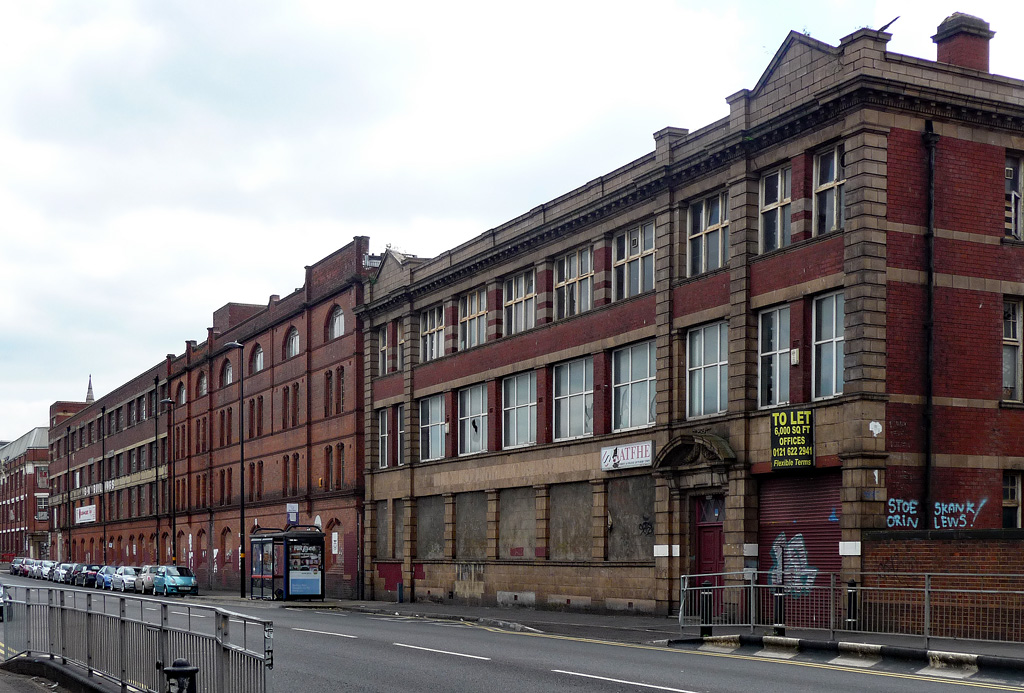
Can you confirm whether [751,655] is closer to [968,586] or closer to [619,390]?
[968,586]

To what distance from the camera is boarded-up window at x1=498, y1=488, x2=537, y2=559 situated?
Answer: 138ft

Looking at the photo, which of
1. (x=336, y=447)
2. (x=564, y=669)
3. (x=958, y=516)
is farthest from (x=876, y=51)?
(x=336, y=447)

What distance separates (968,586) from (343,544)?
121ft

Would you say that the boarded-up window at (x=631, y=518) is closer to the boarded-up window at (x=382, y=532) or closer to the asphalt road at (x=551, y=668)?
the asphalt road at (x=551, y=668)

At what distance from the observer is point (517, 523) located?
43.2m

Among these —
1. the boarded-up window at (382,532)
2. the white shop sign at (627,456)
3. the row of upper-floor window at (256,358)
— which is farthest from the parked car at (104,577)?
the white shop sign at (627,456)

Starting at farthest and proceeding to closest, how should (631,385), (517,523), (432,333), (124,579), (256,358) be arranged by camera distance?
(256,358)
(124,579)
(432,333)
(517,523)
(631,385)

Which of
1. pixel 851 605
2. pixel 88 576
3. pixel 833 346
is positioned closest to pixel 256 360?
pixel 88 576

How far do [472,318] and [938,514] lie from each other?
883 inches

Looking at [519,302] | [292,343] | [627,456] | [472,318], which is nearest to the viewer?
[627,456]

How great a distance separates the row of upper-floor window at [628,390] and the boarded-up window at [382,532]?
Result: 1.87 metres

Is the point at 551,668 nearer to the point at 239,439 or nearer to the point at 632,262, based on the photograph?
the point at 632,262

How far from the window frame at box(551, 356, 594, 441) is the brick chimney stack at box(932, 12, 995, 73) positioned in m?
13.8

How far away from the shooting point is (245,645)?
10484 mm
